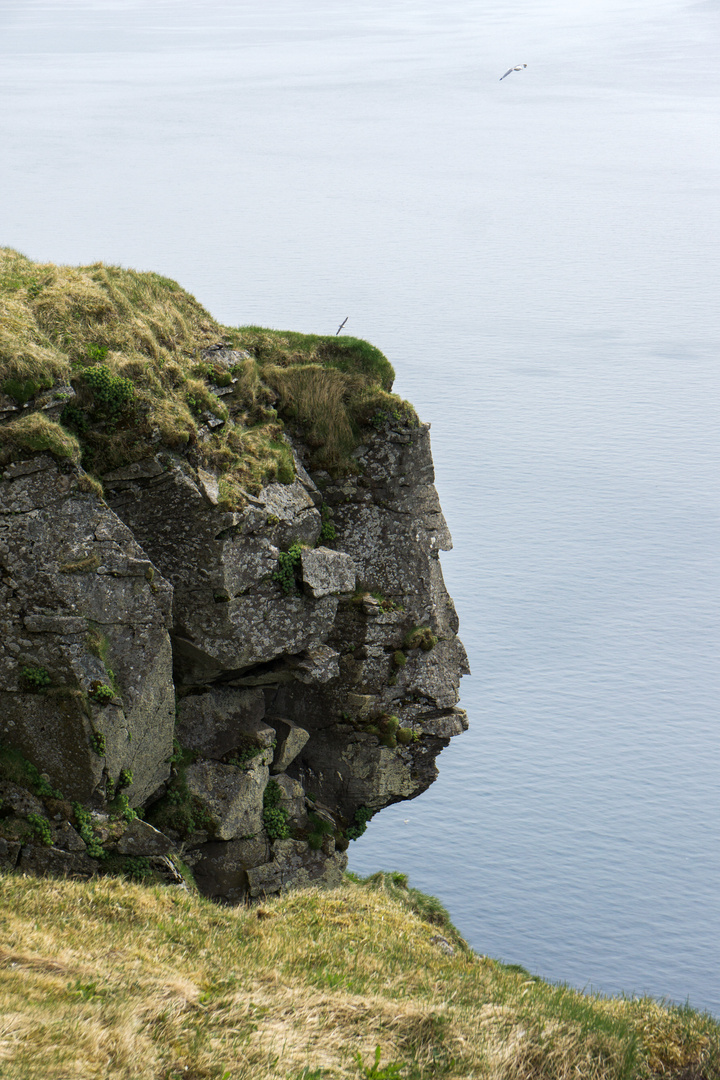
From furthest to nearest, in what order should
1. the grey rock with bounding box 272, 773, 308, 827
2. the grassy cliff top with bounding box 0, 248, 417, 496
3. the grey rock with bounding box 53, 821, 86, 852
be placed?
the grey rock with bounding box 272, 773, 308, 827, the grassy cliff top with bounding box 0, 248, 417, 496, the grey rock with bounding box 53, 821, 86, 852

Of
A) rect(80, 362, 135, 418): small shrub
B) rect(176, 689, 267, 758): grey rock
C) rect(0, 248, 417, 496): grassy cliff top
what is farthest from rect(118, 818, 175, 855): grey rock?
rect(80, 362, 135, 418): small shrub

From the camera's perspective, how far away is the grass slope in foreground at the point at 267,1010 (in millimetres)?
15516

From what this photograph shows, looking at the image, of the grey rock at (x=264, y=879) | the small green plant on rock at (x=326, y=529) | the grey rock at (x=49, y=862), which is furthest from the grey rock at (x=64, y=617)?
the small green plant on rock at (x=326, y=529)

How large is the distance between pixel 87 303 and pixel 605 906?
4387 centimetres

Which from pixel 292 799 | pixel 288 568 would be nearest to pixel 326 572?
pixel 288 568

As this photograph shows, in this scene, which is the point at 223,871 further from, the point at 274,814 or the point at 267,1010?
the point at 267,1010

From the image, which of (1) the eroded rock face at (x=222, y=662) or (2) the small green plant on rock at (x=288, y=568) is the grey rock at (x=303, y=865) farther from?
(2) the small green plant on rock at (x=288, y=568)

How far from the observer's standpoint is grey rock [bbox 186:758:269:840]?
3100 centimetres

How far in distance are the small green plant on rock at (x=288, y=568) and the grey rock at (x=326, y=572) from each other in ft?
0.73

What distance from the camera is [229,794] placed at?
3136cm

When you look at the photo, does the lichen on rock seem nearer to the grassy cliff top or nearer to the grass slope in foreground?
the grassy cliff top

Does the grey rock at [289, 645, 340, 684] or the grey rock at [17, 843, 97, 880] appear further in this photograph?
the grey rock at [289, 645, 340, 684]

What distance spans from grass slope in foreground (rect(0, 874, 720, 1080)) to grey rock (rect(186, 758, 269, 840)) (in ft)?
24.9

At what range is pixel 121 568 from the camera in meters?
26.9
